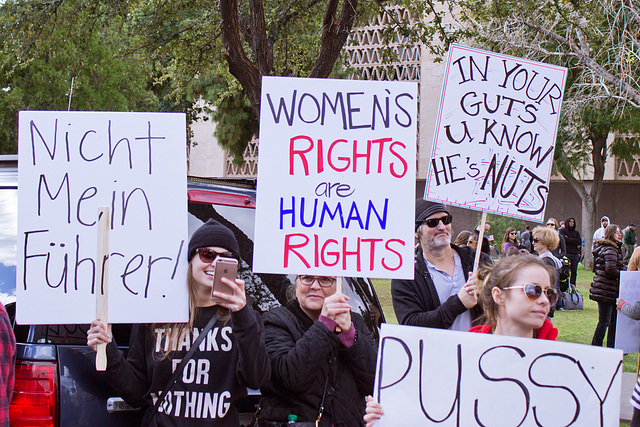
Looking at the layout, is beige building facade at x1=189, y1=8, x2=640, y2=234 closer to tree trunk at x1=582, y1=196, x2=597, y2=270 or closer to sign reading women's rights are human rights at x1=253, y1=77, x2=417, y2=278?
tree trunk at x1=582, y1=196, x2=597, y2=270

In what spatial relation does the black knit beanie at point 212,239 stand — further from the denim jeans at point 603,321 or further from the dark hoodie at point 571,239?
the dark hoodie at point 571,239

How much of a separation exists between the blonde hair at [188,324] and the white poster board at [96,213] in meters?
0.05

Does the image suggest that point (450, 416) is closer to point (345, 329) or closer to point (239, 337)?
point (345, 329)

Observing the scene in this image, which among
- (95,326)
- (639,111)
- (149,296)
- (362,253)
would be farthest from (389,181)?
(639,111)

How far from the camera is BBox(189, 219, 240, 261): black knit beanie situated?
306cm

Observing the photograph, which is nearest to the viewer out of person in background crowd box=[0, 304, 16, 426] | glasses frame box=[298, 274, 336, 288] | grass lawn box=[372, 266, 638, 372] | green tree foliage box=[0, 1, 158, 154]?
person in background crowd box=[0, 304, 16, 426]

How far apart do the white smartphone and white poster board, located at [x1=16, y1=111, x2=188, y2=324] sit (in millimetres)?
294

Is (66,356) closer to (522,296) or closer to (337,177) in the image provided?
(337,177)

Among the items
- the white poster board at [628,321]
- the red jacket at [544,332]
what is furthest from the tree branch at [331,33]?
the red jacket at [544,332]

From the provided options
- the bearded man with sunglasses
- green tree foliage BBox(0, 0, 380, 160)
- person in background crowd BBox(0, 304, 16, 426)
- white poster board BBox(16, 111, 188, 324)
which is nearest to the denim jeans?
green tree foliage BBox(0, 0, 380, 160)

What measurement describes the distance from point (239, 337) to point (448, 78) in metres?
1.77

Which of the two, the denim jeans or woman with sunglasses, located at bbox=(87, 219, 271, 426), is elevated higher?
woman with sunglasses, located at bbox=(87, 219, 271, 426)

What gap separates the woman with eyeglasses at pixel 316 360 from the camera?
3006 millimetres

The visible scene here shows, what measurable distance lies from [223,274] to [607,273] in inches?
275
